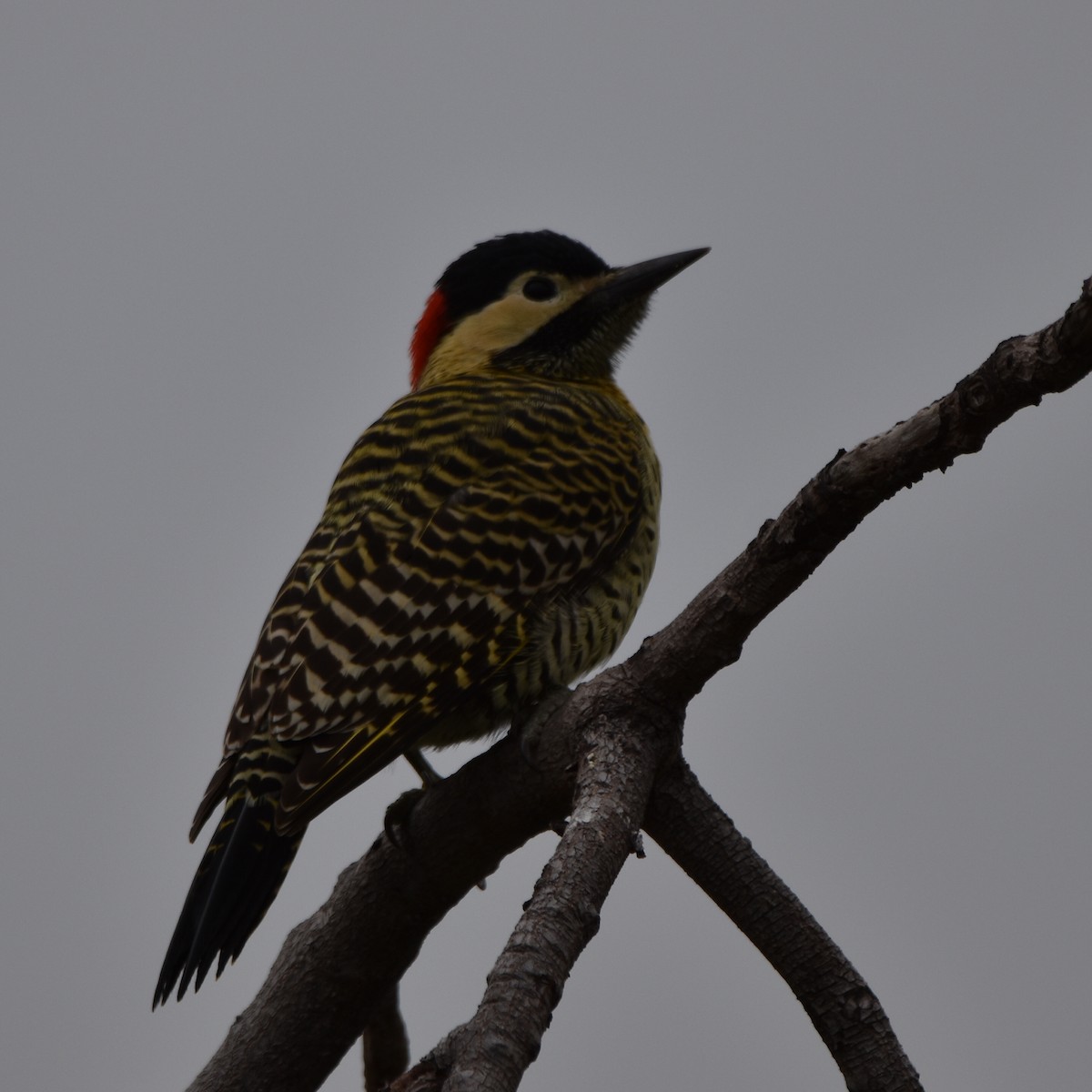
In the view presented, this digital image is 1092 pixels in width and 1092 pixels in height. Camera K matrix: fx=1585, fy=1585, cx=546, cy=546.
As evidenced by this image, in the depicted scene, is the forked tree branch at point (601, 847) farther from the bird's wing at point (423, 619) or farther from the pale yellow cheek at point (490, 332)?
the pale yellow cheek at point (490, 332)

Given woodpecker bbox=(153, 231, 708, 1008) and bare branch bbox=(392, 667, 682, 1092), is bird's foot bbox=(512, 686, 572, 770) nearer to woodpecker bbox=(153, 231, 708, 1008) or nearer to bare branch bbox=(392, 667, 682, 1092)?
bare branch bbox=(392, 667, 682, 1092)

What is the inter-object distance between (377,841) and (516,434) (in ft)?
6.41

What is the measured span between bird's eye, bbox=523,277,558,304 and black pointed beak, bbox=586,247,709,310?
0.17 m

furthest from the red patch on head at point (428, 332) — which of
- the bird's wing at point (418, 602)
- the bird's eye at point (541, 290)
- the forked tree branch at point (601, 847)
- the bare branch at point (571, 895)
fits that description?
the bare branch at point (571, 895)

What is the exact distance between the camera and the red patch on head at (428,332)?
24.8 feet

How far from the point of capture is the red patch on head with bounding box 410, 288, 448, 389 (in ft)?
24.8

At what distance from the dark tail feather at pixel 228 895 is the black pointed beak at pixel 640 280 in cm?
328

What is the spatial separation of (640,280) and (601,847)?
4190mm

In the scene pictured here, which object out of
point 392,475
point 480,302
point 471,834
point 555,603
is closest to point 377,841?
point 471,834

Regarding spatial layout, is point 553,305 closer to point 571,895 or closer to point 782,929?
point 782,929

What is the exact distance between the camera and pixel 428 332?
7.67 metres

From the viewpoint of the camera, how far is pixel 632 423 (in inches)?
263

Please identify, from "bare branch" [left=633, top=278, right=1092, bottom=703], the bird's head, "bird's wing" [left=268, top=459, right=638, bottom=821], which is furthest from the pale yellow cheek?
"bare branch" [left=633, top=278, right=1092, bottom=703]

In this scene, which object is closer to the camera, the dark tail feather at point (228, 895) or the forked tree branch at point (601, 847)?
the forked tree branch at point (601, 847)
